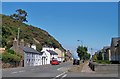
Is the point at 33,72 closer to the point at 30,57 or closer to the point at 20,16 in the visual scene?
the point at 30,57

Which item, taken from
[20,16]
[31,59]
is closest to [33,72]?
[31,59]

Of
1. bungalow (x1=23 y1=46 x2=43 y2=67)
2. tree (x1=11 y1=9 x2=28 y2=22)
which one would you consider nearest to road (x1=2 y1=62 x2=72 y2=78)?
bungalow (x1=23 y1=46 x2=43 y2=67)

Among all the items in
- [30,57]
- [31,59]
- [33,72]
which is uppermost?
[30,57]

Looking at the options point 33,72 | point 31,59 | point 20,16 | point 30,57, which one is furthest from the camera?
point 20,16

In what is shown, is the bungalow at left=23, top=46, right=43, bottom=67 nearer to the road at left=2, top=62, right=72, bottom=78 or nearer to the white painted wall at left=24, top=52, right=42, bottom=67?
the white painted wall at left=24, top=52, right=42, bottom=67

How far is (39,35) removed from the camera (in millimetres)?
178375

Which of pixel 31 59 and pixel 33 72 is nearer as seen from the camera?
pixel 33 72

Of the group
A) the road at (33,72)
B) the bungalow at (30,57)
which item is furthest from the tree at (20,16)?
the road at (33,72)

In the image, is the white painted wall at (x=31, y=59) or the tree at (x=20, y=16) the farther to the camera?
the tree at (x=20, y=16)

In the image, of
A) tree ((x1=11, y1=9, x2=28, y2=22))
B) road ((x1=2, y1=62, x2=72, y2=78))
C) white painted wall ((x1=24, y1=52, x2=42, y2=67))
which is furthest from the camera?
tree ((x1=11, y1=9, x2=28, y2=22))

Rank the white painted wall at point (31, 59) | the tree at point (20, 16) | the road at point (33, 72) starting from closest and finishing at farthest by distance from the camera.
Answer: the road at point (33, 72), the white painted wall at point (31, 59), the tree at point (20, 16)

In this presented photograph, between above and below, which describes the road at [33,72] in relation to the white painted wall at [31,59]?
below

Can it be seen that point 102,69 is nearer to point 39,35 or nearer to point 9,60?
point 9,60

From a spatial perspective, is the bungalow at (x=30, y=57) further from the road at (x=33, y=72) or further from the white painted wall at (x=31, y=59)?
the road at (x=33, y=72)
